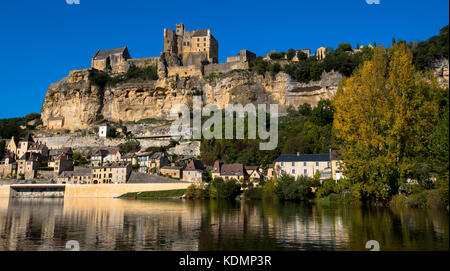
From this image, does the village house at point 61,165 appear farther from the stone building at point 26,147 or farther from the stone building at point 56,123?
the stone building at point 56,123

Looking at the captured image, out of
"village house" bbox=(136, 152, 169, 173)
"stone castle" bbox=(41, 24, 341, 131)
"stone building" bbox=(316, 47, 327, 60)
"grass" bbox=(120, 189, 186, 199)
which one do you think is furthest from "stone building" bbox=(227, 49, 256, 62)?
"grass" bbox=(120, 189, 186, 199)

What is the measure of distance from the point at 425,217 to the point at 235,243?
11.2 m

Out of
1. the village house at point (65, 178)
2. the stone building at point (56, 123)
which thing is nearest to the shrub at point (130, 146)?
the village house at point (65, 178)

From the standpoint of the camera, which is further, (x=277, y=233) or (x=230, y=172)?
(x=230, y=172)

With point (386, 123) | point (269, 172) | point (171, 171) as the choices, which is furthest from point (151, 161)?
point (386, 123)

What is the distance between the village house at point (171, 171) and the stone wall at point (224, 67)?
3109cm

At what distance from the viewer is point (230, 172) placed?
50.3 metres

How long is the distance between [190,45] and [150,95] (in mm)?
15291

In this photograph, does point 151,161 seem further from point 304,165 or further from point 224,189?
point 304,165

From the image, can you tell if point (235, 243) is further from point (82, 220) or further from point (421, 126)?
point (421, 126)

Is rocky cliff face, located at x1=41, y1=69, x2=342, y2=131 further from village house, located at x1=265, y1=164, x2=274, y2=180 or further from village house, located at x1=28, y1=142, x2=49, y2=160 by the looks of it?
village house, located at x1=265, y1=164, x2=274, y2=180

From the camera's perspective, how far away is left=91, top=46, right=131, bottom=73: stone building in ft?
301

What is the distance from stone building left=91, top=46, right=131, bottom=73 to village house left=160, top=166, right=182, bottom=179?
42283 millimetres
